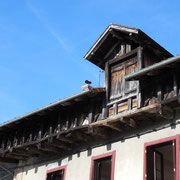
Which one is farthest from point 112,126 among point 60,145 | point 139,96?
point 60,145

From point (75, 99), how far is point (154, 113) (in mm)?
3488

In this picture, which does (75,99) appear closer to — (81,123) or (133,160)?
(81,123)

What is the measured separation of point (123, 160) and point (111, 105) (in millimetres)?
2233

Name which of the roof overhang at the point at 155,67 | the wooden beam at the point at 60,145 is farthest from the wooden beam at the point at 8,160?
the roof overhang at the point at 155,67

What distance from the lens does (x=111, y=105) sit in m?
14.4

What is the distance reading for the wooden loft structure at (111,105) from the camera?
41.1ft

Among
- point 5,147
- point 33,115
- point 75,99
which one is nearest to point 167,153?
point 75,99

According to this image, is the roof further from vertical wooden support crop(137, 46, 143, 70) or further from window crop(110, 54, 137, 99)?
vertical wooden support crop(137, 46, 143, 70)

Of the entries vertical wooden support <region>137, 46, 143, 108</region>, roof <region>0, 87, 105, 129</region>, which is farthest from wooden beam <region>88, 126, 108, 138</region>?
vertical wooden support <region>137, 46, 143, 108</region>

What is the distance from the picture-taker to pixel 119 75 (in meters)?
15.0

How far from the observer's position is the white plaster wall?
12.4 metres

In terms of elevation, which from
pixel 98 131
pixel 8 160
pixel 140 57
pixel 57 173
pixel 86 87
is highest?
Result: pixel 140 57

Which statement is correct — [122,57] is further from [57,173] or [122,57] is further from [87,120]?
[57,173]

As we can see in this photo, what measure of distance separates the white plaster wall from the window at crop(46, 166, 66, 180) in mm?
209
